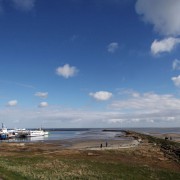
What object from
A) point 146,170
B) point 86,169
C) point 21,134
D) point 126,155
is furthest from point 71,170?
point 21,134

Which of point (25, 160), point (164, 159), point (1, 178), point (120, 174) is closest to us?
point (1, 178)

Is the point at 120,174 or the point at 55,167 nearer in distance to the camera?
the point at 120,174

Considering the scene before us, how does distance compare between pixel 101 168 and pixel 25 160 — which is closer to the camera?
pixel 101 168

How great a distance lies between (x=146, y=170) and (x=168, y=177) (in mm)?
3781

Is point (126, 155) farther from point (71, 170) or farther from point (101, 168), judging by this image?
point (71, 170)

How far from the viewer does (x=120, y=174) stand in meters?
34.9

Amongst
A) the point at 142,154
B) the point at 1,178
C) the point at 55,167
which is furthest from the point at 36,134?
the point at 1,178

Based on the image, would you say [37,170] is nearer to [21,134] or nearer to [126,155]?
[126,155]

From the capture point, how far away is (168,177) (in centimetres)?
3503

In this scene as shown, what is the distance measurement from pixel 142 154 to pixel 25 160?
2413cm

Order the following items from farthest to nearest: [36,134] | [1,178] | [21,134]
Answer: [36,134]
[21,134]
[1,178]

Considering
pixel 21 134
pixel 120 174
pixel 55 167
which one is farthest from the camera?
pixel 21 134

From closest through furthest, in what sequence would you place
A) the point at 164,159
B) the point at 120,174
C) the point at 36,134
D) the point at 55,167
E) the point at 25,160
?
the point at 120,174 → the point at 55,167 → the point at 25,160 → the point at 164,159 → the point at 36,134

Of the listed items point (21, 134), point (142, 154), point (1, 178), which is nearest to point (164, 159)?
point (142, 154)
